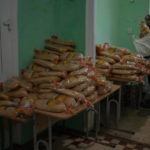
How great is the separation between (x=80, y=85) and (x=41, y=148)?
93cm

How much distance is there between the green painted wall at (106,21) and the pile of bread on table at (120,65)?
645mm

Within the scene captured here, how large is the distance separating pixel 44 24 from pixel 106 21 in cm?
182

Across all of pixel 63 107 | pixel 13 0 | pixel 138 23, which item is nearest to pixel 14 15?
pixel 13 0

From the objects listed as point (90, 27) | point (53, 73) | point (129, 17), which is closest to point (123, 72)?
point (90, 27)

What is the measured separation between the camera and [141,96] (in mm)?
3965

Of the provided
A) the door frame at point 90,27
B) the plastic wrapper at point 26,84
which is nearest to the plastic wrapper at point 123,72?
the door frame at point 90,27

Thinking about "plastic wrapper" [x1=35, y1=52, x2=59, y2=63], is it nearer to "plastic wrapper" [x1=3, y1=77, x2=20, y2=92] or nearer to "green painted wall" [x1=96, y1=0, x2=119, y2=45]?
"plastic wrapper" [x1=3, y1=77, x2=20, y2=92]

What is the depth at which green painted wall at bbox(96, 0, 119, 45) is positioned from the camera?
12.5ft

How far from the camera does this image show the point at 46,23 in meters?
2.70

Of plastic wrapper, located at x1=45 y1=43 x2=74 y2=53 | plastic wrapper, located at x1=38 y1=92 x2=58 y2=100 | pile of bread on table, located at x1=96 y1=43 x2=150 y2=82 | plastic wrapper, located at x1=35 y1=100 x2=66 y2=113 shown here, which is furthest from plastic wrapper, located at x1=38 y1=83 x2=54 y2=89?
pile of bread on table, located at x1=96 y1=43 x2=150 y2=82

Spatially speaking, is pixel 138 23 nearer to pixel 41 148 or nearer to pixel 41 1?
pixel 41 1

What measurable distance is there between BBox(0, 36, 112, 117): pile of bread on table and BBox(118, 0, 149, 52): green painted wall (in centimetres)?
243

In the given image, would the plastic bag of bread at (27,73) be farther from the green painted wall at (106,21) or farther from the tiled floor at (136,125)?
the green painted wall at (106,21)

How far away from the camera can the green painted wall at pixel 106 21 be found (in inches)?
150
